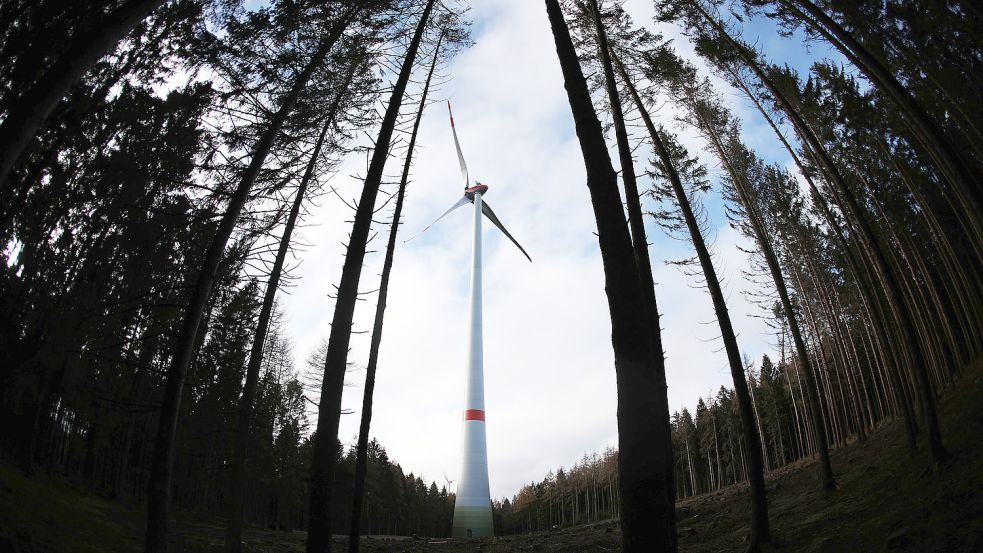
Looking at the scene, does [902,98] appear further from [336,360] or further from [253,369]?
[253,369]

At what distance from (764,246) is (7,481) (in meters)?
16.7

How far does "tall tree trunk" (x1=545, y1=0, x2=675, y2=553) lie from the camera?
8.62 ft

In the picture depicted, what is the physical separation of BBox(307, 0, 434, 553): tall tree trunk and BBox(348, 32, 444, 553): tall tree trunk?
1795 mm

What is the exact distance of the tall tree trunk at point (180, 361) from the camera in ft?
16.5

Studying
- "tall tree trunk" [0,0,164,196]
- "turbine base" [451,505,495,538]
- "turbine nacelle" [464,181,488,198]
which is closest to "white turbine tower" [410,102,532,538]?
"turbine base" [451,505,495,538]

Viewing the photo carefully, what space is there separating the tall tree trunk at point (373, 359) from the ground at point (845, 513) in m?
3.28

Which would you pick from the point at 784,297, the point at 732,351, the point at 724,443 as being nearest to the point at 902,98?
the point at 732,351

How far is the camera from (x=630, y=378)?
296cm

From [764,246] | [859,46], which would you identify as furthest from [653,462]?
[764,246]

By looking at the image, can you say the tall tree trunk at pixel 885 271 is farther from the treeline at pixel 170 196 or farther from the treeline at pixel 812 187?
the treeline at pixel 170 196

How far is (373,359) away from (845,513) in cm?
943

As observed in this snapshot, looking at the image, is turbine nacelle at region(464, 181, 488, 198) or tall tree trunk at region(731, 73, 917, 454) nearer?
tall tree trunk at region(731, 73, 917, 454)

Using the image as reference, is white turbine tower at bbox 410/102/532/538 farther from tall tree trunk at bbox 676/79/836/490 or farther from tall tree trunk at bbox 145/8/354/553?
tall tree trunk at bbox 145/8/354/553

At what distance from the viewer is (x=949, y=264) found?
11.7 metres
